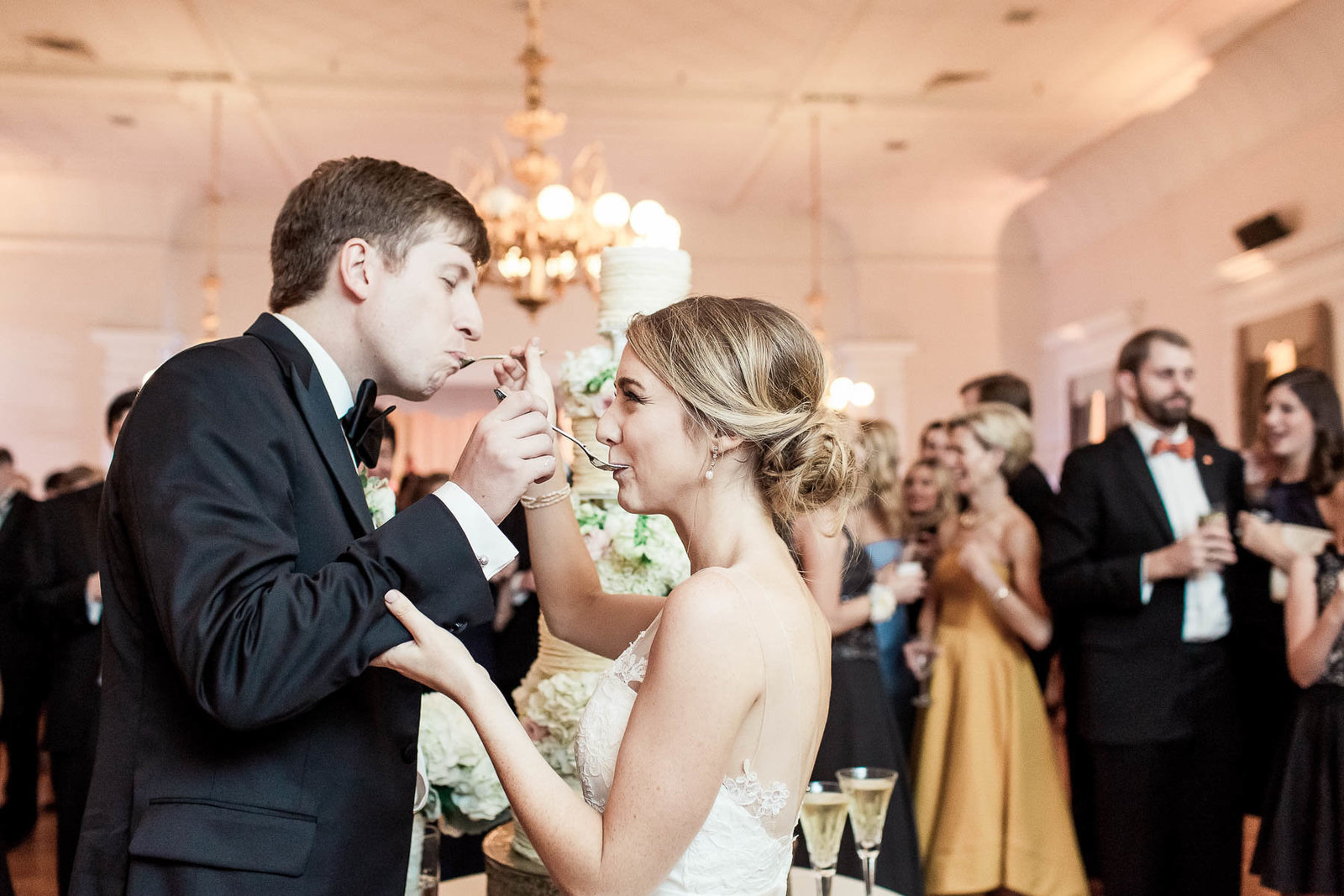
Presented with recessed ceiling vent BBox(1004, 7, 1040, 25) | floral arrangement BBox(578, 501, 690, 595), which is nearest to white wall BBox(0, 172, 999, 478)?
recessed ceiling vent BBox(1004, 7, 1040, 25)

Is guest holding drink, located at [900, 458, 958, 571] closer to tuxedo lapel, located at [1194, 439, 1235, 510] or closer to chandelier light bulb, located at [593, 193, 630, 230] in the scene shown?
tuxedo lapel, located at [1194, 439, 1235, 510]

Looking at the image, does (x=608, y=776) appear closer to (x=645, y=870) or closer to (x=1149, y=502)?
(x=645, y=870)

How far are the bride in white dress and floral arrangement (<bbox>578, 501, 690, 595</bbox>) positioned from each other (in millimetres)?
422

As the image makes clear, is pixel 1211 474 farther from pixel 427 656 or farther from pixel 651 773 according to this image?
pixel 427 656

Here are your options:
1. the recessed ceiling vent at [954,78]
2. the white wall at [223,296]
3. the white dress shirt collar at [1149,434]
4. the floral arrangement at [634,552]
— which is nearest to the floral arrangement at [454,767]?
the floral arrangement at [634,552]

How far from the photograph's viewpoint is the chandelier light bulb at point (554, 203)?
17.7ft

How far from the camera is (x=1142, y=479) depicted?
352 centimetres

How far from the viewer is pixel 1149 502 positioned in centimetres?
350

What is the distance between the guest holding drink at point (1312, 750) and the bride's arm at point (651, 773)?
7.62ft

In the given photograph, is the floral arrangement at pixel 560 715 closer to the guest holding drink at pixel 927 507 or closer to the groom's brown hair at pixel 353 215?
the groom's brown hair at pixel 353 215

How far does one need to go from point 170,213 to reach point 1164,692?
9279 millimetres

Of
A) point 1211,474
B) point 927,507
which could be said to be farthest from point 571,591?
point 927,507

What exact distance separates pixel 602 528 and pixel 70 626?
2.70 metres

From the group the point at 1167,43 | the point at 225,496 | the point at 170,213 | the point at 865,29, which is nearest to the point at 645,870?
the point at 225,496
